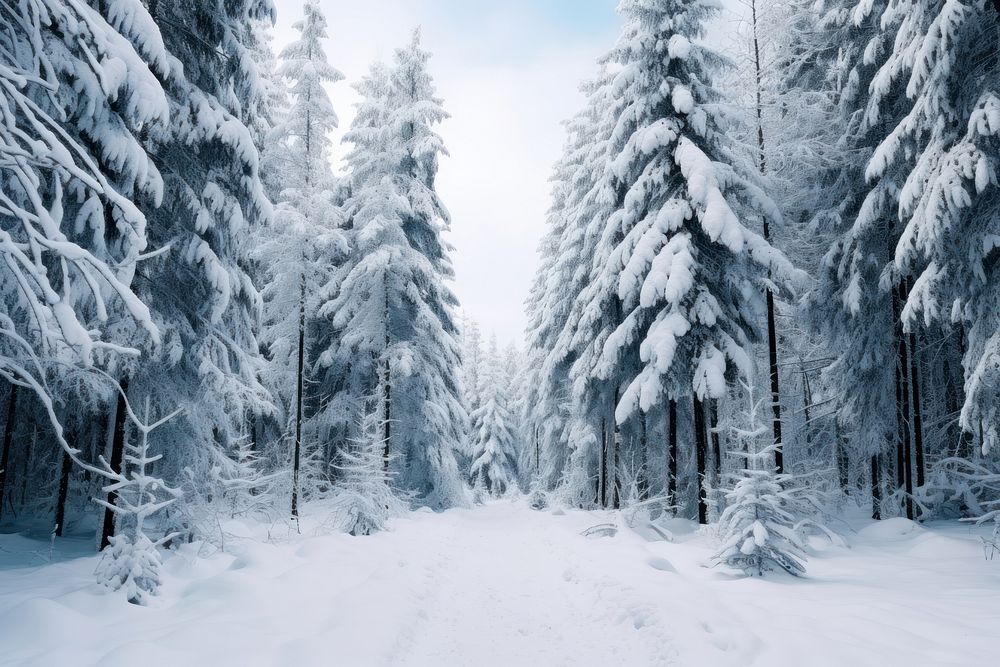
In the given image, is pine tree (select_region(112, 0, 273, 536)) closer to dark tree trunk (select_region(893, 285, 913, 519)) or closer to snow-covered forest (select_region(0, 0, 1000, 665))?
snow-covered forest (select_region(0, 0, 1000, 665))

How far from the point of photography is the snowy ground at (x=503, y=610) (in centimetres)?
447

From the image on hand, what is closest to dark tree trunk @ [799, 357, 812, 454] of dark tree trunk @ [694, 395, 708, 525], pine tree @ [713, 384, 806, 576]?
dark tree trunk @ [694, 395, 708, 525]

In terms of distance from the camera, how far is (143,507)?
5973 mm

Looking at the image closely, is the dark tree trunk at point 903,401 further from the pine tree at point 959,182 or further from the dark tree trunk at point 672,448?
the dark tree trunk at point 672,448

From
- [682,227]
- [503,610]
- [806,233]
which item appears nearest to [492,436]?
[806,233]

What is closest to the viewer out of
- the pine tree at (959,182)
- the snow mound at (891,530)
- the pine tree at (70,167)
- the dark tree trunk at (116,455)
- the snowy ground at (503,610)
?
the pine tree at (70,167)

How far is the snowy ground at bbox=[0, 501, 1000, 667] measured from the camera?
14.7ft

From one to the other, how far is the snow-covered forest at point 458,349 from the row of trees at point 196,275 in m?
0.07

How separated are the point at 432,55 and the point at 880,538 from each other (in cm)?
1951

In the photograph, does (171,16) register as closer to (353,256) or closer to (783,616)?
(353,256)

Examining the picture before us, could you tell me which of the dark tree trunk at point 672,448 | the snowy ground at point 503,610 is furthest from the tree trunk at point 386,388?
the dark tree trunk at point 672,448

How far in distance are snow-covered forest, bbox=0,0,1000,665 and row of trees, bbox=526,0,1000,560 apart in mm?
95

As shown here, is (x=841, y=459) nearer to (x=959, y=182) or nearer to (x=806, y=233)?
(x=806, y=233)

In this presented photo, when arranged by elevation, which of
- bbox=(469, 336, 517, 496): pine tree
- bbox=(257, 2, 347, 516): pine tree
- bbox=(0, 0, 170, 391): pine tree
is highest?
bbox=(257, 2, 347, 516): pine tree
